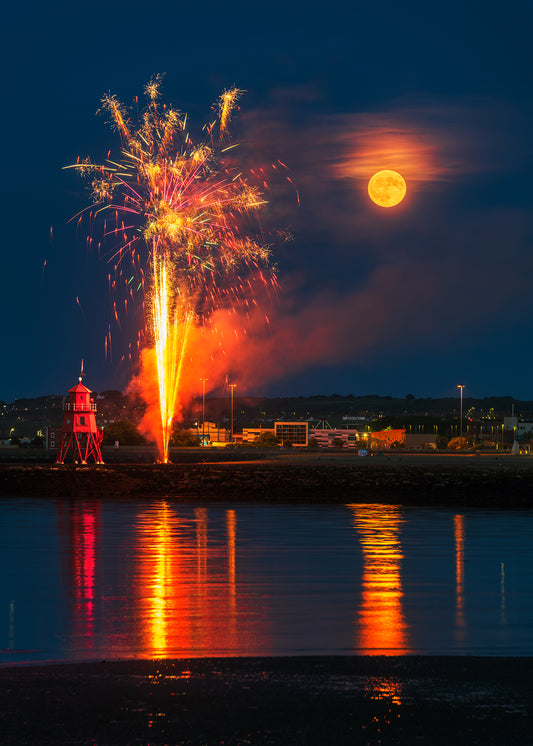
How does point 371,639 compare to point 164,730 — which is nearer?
point 164,730

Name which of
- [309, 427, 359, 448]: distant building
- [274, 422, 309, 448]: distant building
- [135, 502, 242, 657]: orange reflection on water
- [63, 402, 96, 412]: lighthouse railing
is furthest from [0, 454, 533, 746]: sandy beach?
[309, 427, 359, 448]: distant building

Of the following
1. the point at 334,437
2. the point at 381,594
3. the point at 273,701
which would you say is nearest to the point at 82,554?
the point at 381,594

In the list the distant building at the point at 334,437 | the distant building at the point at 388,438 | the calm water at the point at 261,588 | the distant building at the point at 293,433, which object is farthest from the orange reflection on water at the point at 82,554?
the distant building at the point at 334,437

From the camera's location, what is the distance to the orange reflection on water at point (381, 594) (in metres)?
11.3

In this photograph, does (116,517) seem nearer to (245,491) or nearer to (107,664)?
(245,491)

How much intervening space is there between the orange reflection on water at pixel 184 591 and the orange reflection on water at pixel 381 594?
175 cm

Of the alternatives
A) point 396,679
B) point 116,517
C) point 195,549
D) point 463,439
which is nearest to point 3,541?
point 195,549

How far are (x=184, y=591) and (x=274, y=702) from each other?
7502 millimetres

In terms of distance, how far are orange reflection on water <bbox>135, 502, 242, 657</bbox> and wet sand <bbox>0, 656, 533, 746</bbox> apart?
1352mm

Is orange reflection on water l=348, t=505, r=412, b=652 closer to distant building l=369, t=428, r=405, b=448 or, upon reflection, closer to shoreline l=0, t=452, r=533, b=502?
shoreline l=0, t=452, r=533, b=502

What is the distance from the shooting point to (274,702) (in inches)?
330

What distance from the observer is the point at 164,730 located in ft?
25.0

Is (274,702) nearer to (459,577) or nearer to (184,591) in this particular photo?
(184,591)

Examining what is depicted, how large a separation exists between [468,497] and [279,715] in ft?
128
